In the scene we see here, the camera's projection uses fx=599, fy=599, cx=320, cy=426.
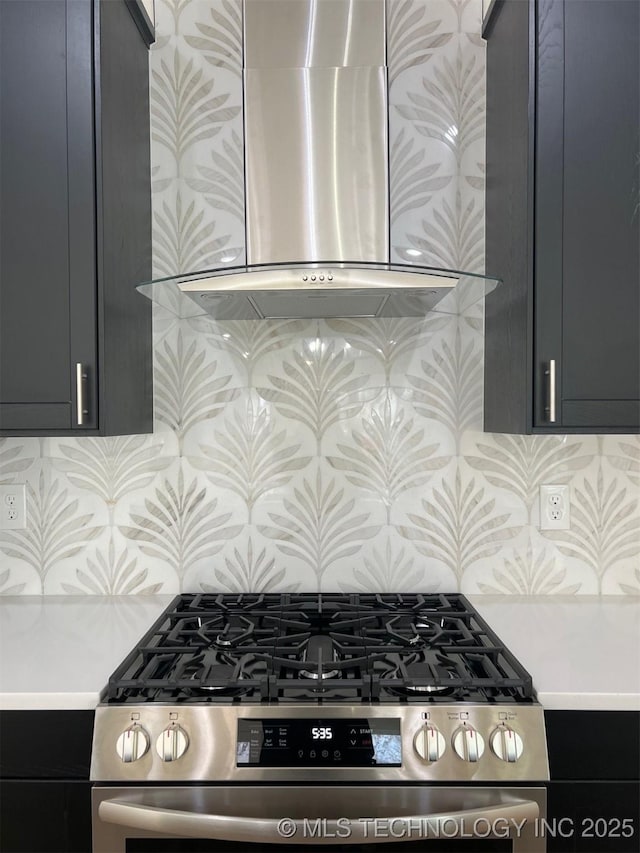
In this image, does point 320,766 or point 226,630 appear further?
point 226,630

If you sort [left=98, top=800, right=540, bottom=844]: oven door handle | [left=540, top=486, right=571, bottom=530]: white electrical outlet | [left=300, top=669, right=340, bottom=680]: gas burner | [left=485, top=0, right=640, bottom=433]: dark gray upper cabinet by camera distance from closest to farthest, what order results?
[left=98, top=800, right=540, bottom=844]: oven door handle
[left=300, top=669, right=340, bottom=680]: gas burner
[left=485, top=0, right=640, bottom=433]: dark gray upper cabinet
[left=540, top=486, right=571, bottom=530]: white electrical outlet

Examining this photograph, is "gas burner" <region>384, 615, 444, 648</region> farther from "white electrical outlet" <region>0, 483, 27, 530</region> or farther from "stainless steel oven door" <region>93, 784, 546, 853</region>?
"white electrical outlet" <region>0, 483, 27, 530</region>

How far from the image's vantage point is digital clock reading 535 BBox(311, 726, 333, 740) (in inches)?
41.6

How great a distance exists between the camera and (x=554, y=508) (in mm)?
1667

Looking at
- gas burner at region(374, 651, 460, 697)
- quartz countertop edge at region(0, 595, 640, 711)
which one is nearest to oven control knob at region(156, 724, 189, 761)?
quartz countertop edge at region(0, 595, 640, 711)

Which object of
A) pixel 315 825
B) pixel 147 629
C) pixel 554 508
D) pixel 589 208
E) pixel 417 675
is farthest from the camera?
pixel 554 508

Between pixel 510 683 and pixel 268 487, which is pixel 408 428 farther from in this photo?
pixel 510 683

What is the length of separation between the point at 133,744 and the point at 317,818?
0.35m

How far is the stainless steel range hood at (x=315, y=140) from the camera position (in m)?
1.36

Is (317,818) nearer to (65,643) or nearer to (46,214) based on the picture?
(65,643)

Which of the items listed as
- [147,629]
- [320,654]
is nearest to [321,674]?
[320,654]

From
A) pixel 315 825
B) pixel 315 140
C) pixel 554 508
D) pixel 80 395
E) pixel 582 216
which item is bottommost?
pixel 315 825

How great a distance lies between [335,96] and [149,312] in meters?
0.73

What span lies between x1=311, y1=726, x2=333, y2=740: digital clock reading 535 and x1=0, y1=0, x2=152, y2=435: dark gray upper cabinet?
763 mm
